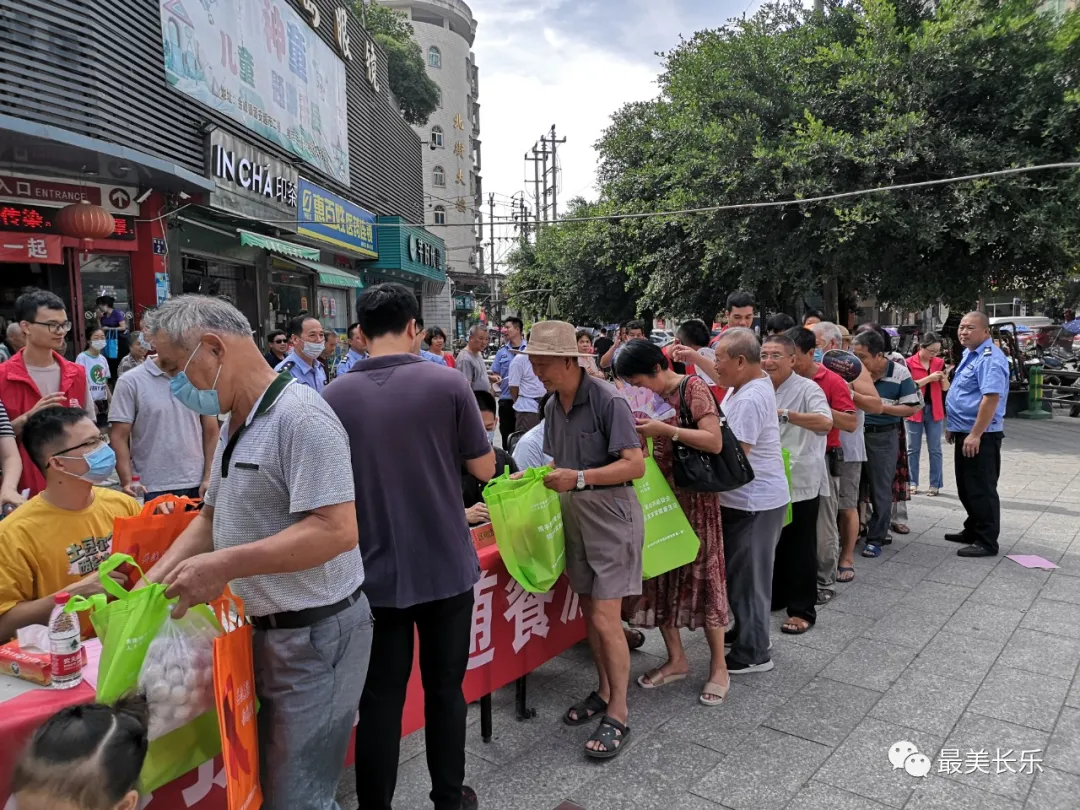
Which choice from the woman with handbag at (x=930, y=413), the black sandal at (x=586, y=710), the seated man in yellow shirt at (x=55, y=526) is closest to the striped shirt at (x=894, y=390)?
the woman with handbag at (x=930, y=413)

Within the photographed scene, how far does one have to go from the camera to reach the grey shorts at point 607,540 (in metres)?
2.88

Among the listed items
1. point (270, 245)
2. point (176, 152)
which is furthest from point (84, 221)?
point (270, 245)

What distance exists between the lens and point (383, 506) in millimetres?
2150

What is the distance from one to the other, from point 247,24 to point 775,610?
37.0ft

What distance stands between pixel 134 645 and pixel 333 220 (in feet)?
46.0

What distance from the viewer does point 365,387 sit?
7.13 feet

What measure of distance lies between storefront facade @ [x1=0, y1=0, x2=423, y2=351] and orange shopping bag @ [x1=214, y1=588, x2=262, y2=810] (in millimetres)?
6848

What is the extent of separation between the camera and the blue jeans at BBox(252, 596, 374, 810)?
1.74m

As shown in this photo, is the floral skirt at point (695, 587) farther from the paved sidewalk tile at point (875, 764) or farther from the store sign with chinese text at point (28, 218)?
the store sign with chinese text at point (28, 218)

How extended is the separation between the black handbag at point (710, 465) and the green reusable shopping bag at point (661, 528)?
0.11 meters

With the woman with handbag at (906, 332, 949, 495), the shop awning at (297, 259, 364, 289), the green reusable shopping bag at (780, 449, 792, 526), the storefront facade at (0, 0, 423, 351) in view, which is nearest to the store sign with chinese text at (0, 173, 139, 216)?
the storefront facade at (0, 0, 423, 351)

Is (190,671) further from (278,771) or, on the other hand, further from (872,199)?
(872,199)

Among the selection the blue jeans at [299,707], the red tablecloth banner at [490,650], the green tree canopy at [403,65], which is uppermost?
the green tree canopy at [403,65]

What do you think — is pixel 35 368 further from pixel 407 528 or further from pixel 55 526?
pixel 407 528
